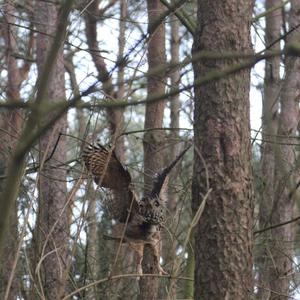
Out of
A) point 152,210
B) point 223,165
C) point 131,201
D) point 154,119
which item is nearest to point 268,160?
point 154,119

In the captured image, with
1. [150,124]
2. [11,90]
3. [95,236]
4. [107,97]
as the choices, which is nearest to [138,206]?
[107,97]

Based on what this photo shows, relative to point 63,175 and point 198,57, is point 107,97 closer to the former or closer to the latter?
point 198,57

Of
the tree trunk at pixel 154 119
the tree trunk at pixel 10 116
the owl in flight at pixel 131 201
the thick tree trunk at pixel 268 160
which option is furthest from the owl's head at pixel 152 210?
the thick tree trunk at pixel 268 160

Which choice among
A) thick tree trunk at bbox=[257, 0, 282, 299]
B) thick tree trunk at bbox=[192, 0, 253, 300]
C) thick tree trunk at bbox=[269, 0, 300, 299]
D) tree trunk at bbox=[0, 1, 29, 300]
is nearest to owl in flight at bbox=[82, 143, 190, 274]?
tree trunk at bbox=[0, 1, 29, 300]

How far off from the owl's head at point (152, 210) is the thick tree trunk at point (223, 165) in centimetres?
112

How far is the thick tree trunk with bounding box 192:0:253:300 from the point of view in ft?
11.7

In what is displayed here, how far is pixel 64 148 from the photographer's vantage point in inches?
283

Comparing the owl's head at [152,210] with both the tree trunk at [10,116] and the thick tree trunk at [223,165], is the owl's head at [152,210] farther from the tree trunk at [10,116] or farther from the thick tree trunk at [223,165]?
the thick tree trunk at [223,165]

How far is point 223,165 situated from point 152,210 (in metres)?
1.28

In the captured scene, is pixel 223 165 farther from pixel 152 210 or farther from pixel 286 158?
pixel 286 158

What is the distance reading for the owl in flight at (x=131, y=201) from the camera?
4.62 meters

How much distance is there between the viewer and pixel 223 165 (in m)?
3.63

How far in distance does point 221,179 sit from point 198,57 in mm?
1548

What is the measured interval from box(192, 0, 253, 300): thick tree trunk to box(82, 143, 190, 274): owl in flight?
0.97m
